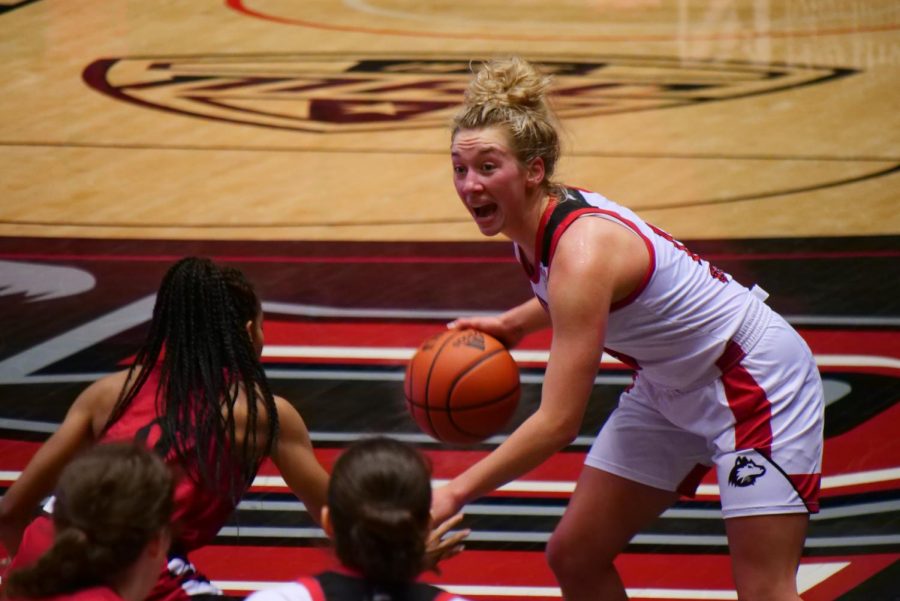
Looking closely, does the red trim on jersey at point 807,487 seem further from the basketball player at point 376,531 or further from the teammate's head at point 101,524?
the teammate's head at point 101,524

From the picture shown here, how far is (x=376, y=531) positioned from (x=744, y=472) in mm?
1426

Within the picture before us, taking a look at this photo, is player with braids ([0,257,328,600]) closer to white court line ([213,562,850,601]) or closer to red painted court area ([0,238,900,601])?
red painted court area ([0,238,900,601])

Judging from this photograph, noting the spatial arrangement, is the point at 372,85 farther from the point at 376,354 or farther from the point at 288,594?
the point at 288,594

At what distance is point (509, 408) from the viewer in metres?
3.84

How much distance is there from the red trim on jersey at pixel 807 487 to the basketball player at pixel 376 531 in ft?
4.49

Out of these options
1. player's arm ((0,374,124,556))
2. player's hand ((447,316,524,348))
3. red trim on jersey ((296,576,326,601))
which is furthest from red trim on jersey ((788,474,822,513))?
player's arm ((0,374,124,556))

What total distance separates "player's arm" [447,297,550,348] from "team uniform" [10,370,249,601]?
1100mm

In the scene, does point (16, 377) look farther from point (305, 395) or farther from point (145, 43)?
point (145, 43)

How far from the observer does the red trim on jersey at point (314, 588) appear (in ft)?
7.43

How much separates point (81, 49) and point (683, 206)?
5539mm

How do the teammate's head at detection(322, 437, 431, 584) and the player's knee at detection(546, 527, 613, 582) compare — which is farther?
the player's knee at detection(546, 527, 613, 582)

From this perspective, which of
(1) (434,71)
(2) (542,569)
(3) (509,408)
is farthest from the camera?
(1) (434,71)

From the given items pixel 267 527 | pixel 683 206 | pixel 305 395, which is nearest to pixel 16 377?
pixel 305 395

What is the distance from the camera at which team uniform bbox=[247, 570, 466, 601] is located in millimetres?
2256
